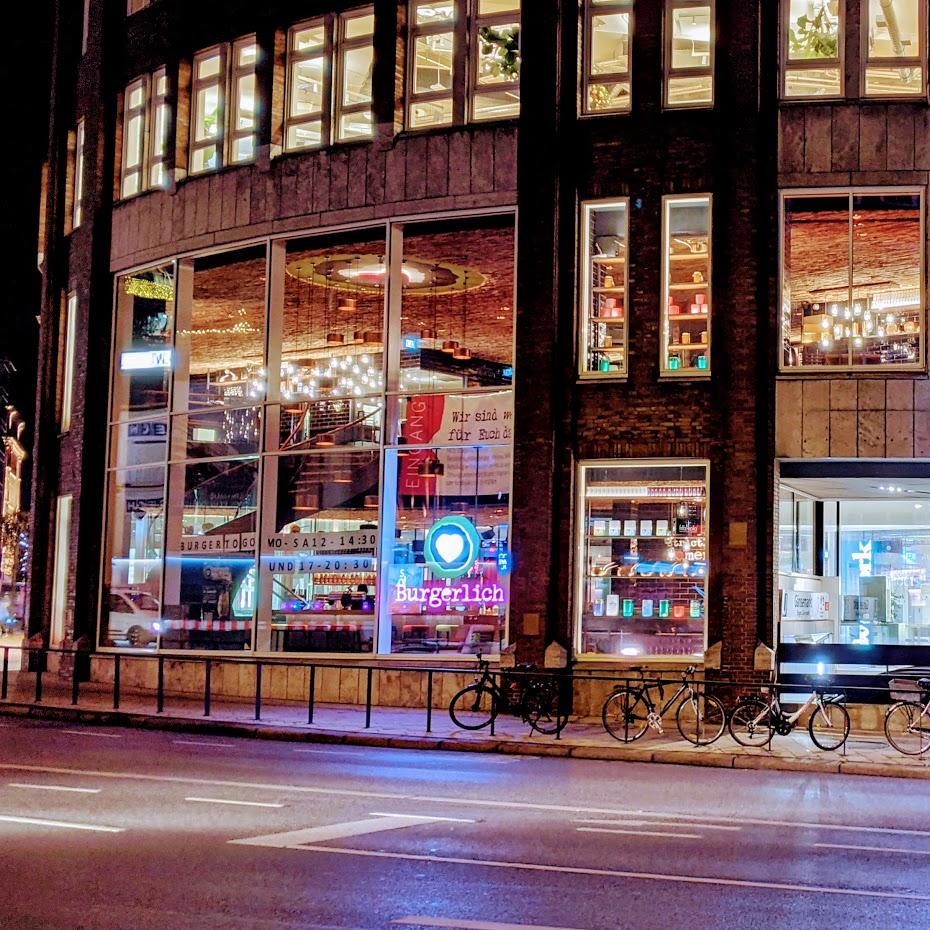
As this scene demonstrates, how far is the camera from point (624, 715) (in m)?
19.8

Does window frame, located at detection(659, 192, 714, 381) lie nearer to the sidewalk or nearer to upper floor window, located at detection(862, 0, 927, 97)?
upper floor window, located at detection(862, 0, 927, 97)

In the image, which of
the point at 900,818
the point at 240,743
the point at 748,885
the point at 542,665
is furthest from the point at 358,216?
the point at 748,885

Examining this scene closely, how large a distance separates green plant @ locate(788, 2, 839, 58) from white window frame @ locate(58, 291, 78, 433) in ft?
53.4

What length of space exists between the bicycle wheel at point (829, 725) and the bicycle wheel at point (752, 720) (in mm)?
557

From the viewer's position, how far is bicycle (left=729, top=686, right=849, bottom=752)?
19.1 metres

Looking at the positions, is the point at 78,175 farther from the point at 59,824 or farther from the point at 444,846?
the point at 444,846

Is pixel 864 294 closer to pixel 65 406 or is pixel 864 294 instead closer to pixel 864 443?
pixel 864 443

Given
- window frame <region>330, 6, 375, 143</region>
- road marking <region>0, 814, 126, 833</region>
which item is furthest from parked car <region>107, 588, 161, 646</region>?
road marking <region>0, 814, 126, 833</region>

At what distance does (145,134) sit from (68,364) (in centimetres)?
565

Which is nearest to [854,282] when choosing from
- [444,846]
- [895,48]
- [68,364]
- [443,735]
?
[895,48]

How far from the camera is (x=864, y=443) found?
2306 cm

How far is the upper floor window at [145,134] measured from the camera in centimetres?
2997

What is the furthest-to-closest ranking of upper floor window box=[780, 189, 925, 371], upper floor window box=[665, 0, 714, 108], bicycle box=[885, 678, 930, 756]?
upper floor window box=[665, 0, 714, 108], upper floor window box=[780, 189, 925, 371], bicycle box=[885, 678, 930, 756]

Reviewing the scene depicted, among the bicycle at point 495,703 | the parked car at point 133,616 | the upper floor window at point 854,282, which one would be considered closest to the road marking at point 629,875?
the bicycle at point 495,703
